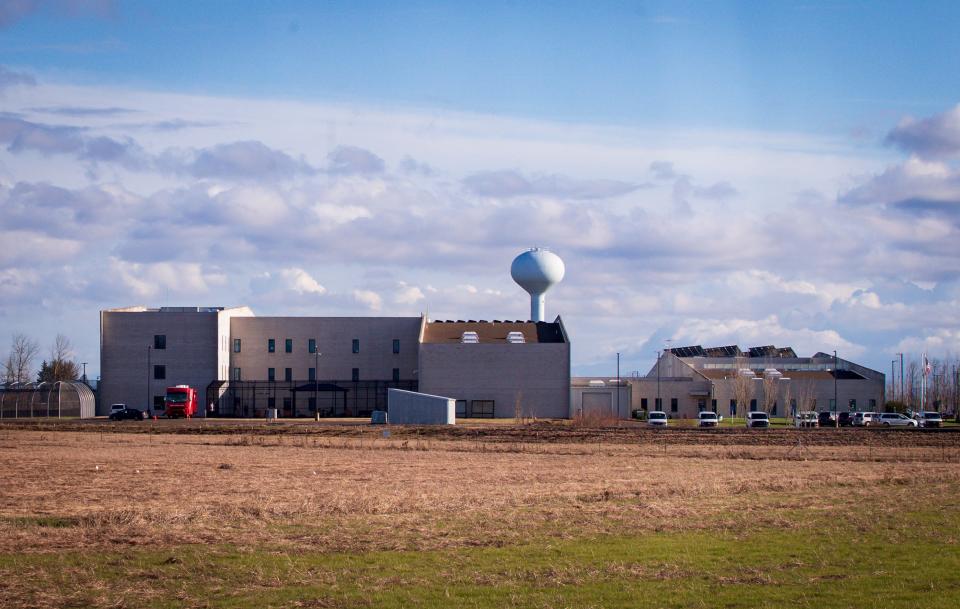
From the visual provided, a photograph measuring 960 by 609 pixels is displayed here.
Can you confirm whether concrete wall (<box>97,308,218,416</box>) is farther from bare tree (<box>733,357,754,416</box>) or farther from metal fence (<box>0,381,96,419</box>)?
bare tree (<box>733,357,754,416</box>)

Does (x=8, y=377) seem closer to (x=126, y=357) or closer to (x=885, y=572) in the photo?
(x=126, y=357)

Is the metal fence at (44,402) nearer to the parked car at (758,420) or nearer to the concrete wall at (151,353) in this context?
the concrete wall at (151,353)

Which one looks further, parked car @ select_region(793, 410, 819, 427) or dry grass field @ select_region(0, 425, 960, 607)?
parked car @ select_region(793, 410, 819, 427)

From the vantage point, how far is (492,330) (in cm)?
10938

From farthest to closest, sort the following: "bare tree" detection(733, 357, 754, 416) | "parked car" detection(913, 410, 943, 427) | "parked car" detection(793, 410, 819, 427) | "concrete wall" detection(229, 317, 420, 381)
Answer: "concrete wall" detection(229, 317, 420, 381) → "bare tree" detection(733, 357, 754, 416) → "parked car" detection(913, 410, 943, 427) → "parked car" detection(793, 410, 819, 427)

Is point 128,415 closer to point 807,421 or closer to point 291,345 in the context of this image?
point 291,345

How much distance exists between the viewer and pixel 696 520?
21719 mm

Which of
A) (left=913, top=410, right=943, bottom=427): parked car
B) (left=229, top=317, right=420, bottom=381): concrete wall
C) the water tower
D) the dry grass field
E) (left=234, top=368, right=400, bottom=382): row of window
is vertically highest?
the water tower

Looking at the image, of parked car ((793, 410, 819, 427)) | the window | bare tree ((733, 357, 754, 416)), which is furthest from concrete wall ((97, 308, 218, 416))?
parked car ((793, 410, 819, 427))

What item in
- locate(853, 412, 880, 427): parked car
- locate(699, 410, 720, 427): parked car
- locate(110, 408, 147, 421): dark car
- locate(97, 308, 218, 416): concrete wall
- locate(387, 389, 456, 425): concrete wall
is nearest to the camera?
locate(699, 410, 720, 427): parked car

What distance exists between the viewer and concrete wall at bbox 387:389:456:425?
8300 centimetres

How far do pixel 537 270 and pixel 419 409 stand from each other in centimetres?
3049

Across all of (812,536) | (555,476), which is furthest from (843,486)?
(812,536)

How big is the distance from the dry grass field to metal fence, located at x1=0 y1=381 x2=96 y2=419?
63.5 metres
